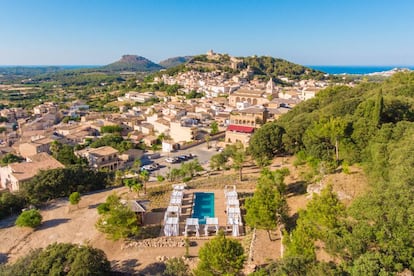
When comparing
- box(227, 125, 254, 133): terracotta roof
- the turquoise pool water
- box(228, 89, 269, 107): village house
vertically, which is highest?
box(228, 89, 269, 107): village house

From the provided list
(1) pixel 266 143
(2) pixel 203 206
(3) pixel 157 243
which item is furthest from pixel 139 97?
(3) pixel 157 243

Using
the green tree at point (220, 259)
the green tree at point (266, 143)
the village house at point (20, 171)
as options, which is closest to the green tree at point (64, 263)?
the green tree at point (220, 259)

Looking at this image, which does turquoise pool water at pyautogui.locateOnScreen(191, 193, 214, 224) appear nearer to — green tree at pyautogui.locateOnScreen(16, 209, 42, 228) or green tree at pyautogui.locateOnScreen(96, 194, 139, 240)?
green tree at pyautogui.locateOnScreen(96, 194, 139, 240)

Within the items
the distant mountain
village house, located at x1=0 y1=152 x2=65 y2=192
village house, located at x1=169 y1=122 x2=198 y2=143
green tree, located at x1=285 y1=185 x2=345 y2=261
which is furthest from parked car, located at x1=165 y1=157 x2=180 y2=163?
the distant mountain

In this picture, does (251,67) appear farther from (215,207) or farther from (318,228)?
(318,228)

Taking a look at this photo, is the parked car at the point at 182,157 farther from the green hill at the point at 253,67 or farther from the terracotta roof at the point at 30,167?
the green hill at the point at 253,67

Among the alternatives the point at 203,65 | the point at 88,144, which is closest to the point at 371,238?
the point at 88,144
